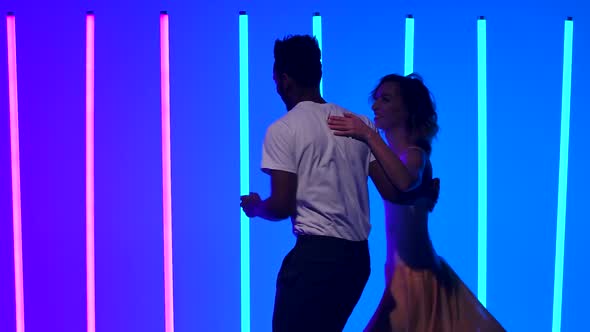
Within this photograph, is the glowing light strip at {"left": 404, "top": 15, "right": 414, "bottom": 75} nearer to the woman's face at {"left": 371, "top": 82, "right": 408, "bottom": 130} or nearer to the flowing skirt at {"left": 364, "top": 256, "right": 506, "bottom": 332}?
the woman's face at {"left": 371, "top": 82, "right": 408, "bottom": 130}

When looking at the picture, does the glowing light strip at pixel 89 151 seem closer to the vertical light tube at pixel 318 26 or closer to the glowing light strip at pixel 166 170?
the glowing light strip at pixel 166 170

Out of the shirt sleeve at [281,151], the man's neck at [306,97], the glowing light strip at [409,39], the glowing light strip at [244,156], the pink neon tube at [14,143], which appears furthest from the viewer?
the glowing light strip at [409,39]

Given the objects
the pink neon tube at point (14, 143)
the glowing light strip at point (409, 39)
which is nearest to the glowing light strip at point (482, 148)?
the glowing light strip at point (409, 39)

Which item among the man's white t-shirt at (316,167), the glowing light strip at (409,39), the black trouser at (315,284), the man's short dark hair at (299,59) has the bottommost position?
the black trouser at (315,284)

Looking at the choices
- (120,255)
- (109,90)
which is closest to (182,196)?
(120,255)

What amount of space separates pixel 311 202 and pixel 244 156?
1158 millimetres

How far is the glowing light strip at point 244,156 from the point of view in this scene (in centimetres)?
308

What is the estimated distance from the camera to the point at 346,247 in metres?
1.98

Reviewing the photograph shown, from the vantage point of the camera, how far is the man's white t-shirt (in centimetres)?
194

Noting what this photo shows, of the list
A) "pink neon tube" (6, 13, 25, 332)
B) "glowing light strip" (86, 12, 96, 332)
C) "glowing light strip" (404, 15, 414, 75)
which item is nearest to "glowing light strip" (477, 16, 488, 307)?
"glowing light strip" (404, 15, 414, 75)

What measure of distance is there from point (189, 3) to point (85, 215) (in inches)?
42.6

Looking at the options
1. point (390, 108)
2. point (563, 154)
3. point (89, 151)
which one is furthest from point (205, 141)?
point (563, 154)

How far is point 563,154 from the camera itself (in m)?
3.31

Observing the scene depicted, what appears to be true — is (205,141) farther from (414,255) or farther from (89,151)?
(414,255)
